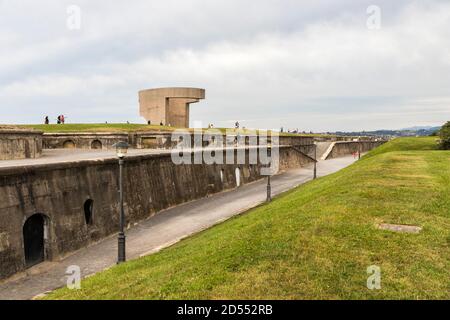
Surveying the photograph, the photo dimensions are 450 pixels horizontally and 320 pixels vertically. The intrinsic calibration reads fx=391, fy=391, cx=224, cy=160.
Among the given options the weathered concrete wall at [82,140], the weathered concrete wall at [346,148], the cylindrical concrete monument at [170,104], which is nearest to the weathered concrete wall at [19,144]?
the weathered concrete wall at [82,140]

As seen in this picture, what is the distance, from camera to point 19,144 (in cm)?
2405

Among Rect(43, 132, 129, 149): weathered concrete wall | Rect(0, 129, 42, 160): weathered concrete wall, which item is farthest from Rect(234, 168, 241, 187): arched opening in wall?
Rect(0, 129, 42, 160): weathered concrete wall

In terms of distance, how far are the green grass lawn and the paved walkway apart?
4380mm

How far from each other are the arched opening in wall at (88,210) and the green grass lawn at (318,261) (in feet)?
27.7

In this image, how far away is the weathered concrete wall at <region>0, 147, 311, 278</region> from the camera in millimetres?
13877

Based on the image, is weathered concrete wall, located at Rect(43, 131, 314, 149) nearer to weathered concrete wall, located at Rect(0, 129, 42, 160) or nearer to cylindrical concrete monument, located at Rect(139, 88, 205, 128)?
weathered concrete wall, located at Rect(0, 129, 42, 160)

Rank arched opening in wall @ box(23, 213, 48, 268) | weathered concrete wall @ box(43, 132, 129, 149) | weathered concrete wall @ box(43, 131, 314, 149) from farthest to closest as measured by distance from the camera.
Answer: weathered concrete wall @ box(43, 131, 314, 149)
weathered concrete wall @ box(43, 132, 129, 149)
arched opening in wall @ box(23, 213, 48, 268)

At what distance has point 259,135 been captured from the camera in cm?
4728

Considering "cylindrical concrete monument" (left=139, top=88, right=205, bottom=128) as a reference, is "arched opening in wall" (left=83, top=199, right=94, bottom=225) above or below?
below

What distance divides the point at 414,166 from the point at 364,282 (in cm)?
1472

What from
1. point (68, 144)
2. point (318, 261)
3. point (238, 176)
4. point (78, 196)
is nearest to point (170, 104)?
point (68, 144)

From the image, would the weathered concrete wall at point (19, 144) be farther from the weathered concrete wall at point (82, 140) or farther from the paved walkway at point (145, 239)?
the weathered concrete wall at point (82, 140)

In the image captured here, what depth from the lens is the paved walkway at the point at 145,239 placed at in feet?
43.1
